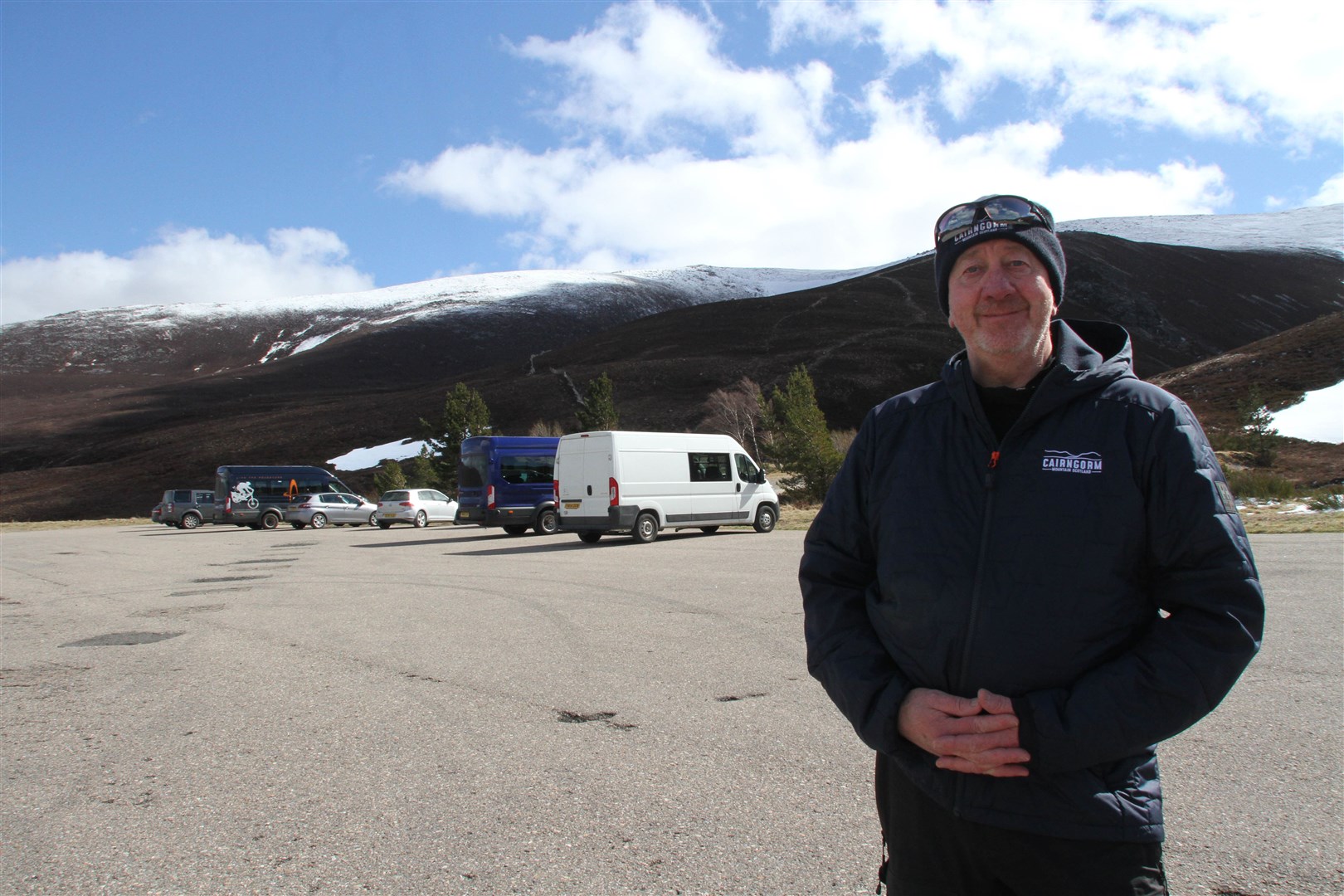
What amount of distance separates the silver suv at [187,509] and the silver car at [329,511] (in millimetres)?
4521

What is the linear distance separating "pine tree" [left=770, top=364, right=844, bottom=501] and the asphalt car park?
1979 cm

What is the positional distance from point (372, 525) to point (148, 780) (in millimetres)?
36218

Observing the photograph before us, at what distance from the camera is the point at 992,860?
1.96 m

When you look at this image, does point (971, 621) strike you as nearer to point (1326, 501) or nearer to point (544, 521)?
point (1326, 501)

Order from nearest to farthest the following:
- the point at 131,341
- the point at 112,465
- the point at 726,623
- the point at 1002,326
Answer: the point at 1002,326
the point at 726,623
the point at 112,465
the point at 131,341

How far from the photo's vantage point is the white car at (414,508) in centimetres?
3525

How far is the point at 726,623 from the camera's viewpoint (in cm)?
869

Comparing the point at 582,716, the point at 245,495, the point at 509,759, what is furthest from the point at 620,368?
the point at 509,759

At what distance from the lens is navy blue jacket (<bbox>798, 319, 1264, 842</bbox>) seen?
1.85 meters

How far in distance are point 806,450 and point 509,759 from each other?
25761 mm

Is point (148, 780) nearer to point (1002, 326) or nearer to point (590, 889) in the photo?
point (590, 889)

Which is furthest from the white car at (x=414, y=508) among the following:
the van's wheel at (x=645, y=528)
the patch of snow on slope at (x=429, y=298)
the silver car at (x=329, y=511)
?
the patch of snow on slope at (x=429, y=298)

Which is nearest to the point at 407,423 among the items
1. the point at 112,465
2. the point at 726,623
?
the point at 112,465

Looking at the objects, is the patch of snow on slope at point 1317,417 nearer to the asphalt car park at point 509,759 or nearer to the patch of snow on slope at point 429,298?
the asphalt car park at point 509,759
